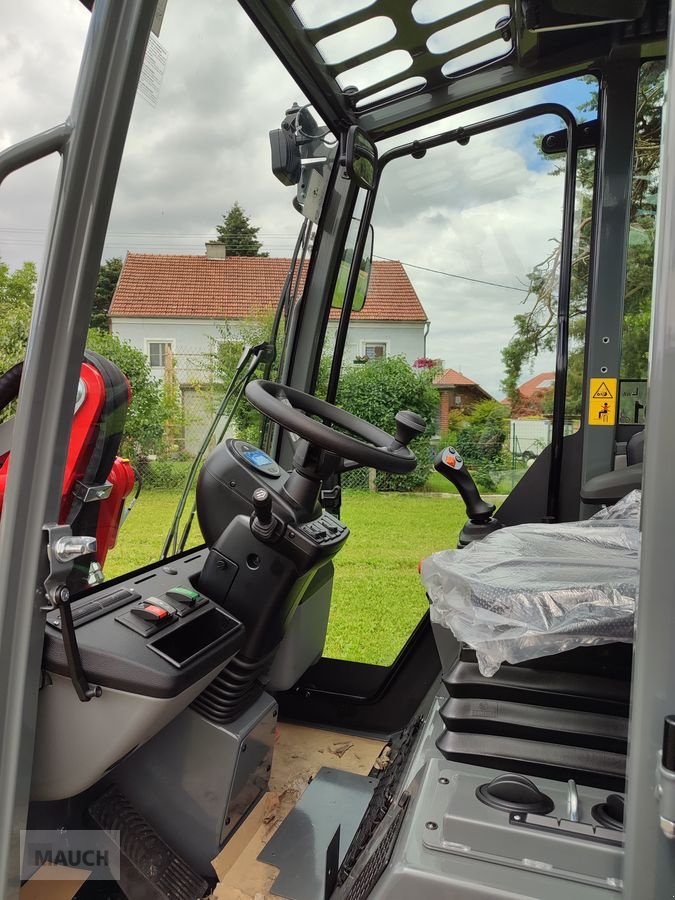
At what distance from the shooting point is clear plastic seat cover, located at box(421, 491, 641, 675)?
1038mm

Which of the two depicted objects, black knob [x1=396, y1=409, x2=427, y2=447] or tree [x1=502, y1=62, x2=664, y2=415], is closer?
black knob [x1=396, y1=409, x2=427, y2=447]

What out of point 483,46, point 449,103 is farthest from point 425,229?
point 483,46

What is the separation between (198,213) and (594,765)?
4.45 feet

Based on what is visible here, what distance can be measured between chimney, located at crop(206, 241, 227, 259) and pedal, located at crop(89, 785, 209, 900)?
129 centimetres

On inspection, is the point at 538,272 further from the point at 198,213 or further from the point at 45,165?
the point at 45,165

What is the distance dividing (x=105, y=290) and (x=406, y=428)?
0.68 meters

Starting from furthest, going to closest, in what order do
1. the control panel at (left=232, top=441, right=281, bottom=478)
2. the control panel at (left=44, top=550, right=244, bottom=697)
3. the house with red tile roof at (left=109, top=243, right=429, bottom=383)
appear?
the control panel at (left=232, top=441, right=281, bottom=478), the house with red tile roof at (left=109, top=243, right=429, bottom=383), the control panel at (left=44, top=550, right=244, bottom=697)

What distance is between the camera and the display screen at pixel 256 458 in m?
1.66

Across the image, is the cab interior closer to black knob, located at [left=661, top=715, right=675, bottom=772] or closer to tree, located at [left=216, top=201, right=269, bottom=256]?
black knob, located at [left=661, top=715, right=675, bottom=772]

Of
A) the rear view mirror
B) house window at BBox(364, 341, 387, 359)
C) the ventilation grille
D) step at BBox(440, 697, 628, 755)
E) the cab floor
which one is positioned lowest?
the cab floor

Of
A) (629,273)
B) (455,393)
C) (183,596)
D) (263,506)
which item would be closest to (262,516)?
(263,506)

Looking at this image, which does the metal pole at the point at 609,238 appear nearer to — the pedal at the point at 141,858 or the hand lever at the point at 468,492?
the hand lever at the point at 468,492

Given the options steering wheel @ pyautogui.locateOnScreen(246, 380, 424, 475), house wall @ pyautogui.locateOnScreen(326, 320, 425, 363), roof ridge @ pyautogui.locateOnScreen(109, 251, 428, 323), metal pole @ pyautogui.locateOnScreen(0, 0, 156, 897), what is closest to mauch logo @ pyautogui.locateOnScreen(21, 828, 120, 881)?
metal pole @ pyautogui.locateOnScreen(0, 0, 156, 897)

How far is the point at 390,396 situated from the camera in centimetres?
266
